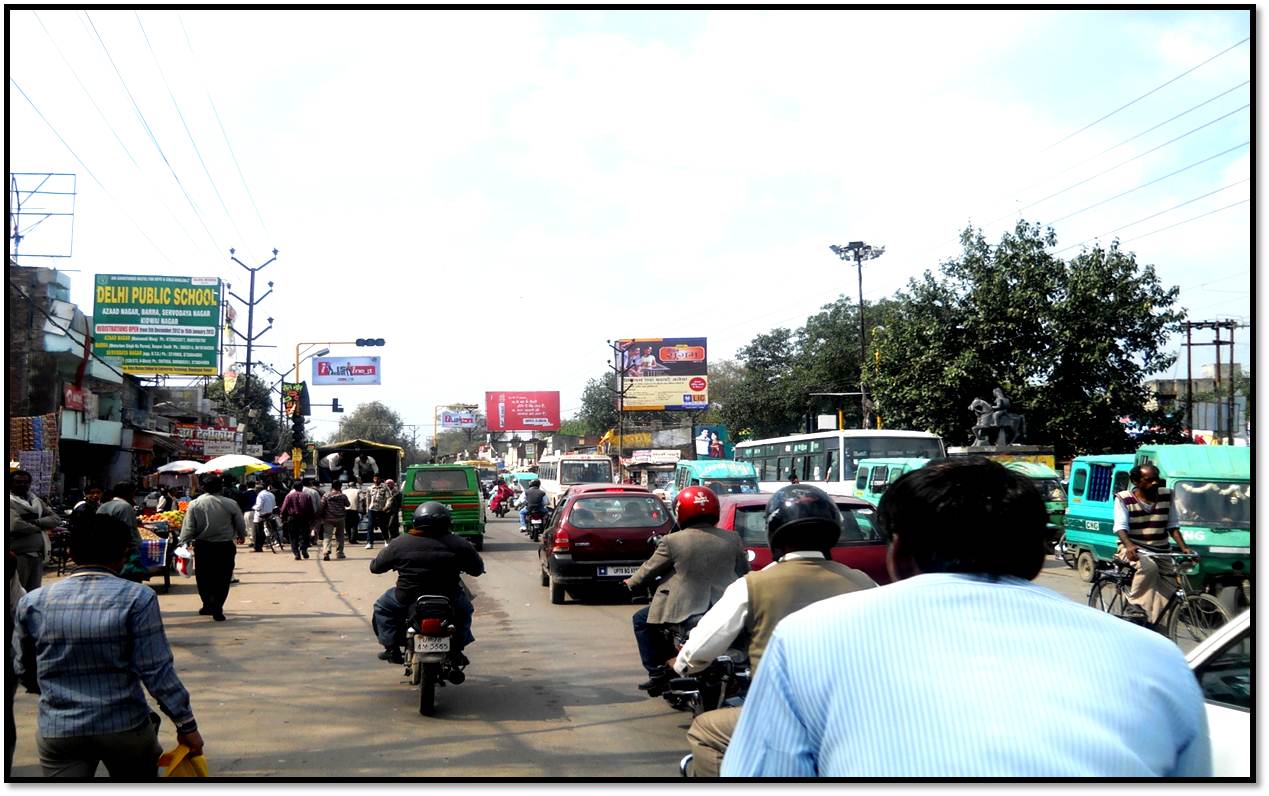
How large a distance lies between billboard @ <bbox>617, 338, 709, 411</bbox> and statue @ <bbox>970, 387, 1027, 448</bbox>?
116ft

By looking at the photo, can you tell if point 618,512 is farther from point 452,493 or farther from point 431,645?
point 452,493

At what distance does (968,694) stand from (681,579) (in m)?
4.89

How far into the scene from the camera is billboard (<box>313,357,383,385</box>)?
59094mm

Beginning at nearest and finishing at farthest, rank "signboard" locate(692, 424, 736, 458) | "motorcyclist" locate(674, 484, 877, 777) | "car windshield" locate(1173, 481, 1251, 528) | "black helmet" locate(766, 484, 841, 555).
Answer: "motorcyclist" locate(674, 484, 877, 777) < "black helmet" locate(766, 484, 841, 555) < "car windshield" locate(1173, 481, 1251, 528) < "signboard" locate(692, 424, 736, 458)

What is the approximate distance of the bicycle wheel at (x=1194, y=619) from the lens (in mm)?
9023

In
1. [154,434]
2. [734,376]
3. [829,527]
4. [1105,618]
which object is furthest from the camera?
[734,376]

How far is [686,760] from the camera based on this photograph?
13.3ft

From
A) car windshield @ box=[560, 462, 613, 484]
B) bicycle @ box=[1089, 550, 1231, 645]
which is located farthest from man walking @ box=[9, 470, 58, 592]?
car windshield @ box=[560, 462, 613, 484]

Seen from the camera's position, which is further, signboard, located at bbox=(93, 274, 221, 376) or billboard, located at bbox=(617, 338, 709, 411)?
billboard, located at bbox=(617, 338, 709, 411)

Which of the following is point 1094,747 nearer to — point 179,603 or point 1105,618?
point 1105,618

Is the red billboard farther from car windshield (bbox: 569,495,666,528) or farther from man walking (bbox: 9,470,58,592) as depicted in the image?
man walking (bbox: 9,470,58,592)

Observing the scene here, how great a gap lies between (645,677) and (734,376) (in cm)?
8042

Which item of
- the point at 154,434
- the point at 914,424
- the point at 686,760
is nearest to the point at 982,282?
the point at 914,424

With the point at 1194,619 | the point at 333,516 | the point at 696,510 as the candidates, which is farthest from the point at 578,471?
the point at 696,510
